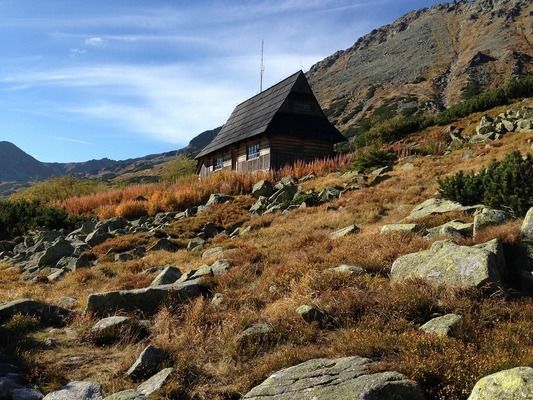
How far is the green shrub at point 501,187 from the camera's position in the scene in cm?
1023

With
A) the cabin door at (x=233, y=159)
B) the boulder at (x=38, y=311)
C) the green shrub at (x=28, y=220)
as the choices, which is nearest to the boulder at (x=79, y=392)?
the boulder at (x=38, y=311)

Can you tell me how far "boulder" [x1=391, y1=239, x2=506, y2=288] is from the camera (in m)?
6.61

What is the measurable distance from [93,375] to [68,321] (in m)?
2.48

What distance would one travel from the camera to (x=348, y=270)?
25.9 feet

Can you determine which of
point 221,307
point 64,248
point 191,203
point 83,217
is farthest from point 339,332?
point 83,217

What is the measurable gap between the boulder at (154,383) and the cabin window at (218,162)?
3309 centimetres

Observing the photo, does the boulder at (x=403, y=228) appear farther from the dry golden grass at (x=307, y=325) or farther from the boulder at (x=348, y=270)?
the boulder at (x=348, y=270)

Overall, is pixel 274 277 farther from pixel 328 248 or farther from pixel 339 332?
pixel 339 332

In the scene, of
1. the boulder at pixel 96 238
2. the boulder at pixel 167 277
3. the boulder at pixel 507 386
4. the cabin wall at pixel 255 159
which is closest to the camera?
the boulder at pixel 507 386

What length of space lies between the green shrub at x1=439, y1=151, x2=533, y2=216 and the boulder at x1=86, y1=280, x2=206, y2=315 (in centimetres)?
690

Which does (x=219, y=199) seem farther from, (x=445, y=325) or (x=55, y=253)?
(x=445, y=325)

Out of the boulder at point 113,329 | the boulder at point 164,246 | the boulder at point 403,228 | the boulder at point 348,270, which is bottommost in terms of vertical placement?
the boulder at point 113,329

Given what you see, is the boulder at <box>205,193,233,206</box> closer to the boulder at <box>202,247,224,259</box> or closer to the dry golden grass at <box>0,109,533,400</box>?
the boulder at <box>202,247,224,259</box>

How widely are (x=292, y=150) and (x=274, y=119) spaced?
2256mm
